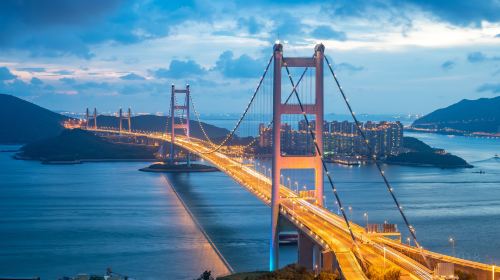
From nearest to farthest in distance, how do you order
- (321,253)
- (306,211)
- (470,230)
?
(321,253) < (306,211) < (470,230)

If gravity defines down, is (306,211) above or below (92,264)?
above

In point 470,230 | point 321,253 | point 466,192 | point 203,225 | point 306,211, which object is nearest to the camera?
point 321,253

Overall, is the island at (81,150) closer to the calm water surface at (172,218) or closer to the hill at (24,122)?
the calm water surface at (172,218)

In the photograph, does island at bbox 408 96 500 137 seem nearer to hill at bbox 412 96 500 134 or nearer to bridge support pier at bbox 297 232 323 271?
hill at bbox 412 96 500 134

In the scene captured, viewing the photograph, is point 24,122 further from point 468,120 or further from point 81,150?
point 468,120

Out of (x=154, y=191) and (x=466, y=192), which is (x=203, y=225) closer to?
(x=154, y=191)

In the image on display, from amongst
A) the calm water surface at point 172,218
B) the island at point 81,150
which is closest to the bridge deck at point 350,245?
the calm water surface at point 172,218

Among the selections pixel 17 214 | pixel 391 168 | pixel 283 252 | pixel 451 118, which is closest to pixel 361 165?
pixel 391 168
